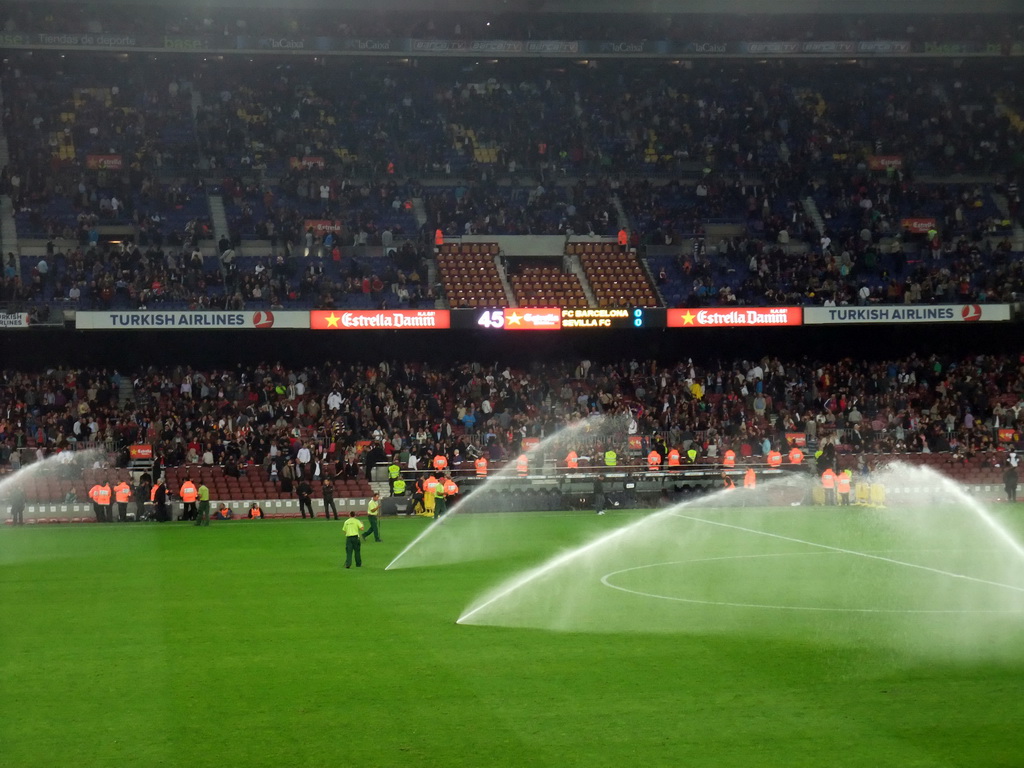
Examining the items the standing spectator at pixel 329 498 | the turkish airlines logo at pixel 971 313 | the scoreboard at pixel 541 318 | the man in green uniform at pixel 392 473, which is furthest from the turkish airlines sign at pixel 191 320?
the turkish airlines logo at pixel 971 313

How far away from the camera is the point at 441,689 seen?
1435 cm

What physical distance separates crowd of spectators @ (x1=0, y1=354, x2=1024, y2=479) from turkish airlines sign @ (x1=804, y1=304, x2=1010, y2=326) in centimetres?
262

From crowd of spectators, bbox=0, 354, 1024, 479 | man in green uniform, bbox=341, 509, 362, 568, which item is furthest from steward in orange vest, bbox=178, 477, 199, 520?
man in green uniform, bbox=341, 509, 362, 568

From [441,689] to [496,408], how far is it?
37141 millimetres

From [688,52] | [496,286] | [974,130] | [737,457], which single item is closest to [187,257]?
[496,286]

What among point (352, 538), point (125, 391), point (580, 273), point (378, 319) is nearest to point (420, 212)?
point (580, 273)

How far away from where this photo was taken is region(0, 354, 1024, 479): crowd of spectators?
46.5 metres

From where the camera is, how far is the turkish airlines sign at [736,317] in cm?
5206

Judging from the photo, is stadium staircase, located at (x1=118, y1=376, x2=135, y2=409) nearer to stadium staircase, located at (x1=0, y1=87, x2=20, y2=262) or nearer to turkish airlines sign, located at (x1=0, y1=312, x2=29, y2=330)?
turkish airlines sign, located at (x1=0, y1=312, x2=29, y2=330)

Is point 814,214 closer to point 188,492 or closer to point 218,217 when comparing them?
point 218,217

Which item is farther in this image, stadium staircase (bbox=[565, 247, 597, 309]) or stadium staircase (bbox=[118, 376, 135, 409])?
stadium staircase (bbox=[565, 247, 597, 309])

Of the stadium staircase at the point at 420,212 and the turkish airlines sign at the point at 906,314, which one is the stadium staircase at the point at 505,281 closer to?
the stadium staircase at the point at 420,212

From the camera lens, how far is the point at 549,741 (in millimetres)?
12023

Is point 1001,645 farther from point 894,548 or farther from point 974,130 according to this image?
point 974,130
